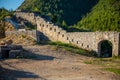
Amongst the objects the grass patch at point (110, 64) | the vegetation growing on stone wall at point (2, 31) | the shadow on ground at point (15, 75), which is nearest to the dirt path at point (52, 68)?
the shadow on ground at point (15, 75)

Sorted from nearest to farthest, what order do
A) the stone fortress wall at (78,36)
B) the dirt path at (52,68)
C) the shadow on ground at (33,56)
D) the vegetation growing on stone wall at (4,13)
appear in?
1. the dirt path at (52,68)
2. the shadow on ground at (33,56)
3. the stone fortress wall at (78,36)
4. the vegetation growing on stone wall at (4,13)

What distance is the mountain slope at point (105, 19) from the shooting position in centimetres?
7412

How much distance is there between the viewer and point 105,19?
7681cm

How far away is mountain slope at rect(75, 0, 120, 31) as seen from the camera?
74125 mm

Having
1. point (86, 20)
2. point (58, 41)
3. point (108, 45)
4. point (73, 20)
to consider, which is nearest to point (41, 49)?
point (58, 41)

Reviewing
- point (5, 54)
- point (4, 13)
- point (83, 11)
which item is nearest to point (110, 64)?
point (5, 54)

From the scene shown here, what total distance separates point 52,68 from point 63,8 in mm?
62475

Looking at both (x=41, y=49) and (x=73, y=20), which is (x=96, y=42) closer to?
(x=41, y=49)

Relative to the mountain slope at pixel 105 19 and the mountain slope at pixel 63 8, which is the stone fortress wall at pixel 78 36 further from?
the mountain slope at pixel 63 8

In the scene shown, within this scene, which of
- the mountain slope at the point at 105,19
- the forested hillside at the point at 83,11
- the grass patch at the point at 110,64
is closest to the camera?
the grass patch at the point at 110,64

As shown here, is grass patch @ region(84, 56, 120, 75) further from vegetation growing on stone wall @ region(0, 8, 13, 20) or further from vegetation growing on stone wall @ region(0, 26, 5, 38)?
vegetation growing on stone wall @ region(0, 8, 13, 20)

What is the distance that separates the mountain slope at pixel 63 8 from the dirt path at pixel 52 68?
45.5 meters

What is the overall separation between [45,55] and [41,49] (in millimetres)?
2112

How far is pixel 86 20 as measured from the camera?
83562mm
